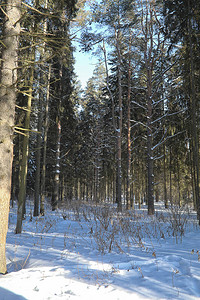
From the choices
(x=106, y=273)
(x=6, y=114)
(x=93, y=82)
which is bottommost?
(x=106, y=273)

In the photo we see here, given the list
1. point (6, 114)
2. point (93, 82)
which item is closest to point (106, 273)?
point (6, 114)

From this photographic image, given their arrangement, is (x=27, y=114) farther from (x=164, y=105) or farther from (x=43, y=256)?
(x=164, y=105)

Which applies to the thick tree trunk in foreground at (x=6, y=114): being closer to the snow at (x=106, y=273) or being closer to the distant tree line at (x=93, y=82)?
the distant tree line at (x=93, y=82)

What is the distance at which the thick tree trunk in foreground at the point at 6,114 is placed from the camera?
366cm

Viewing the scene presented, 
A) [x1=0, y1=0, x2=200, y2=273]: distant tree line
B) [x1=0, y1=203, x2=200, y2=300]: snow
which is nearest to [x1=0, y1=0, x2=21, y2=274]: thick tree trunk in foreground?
[x1=0, y1=0, x2=200, y2=273]: distant tree line

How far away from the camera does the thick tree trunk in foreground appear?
3.66m

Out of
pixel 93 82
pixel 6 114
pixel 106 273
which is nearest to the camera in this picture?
pixel 106 273

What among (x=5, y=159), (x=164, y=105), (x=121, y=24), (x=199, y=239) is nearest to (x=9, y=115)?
(x=5, y=159)

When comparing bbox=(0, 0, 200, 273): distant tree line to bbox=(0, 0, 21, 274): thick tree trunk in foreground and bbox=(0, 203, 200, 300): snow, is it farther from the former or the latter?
bbox=(0, 203, 200, 300): snow

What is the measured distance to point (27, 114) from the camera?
7.66m

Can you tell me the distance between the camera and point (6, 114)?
3814 millimetres

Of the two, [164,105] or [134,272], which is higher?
[164,105]

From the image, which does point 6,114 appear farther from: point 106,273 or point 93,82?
point 93,82

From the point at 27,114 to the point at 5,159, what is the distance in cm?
431
